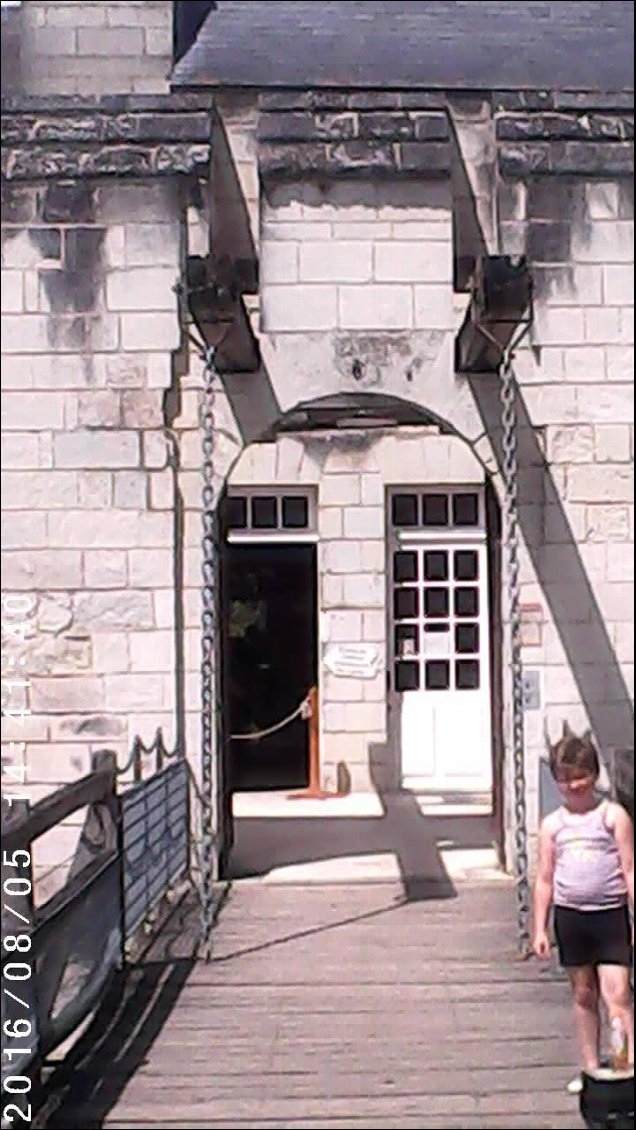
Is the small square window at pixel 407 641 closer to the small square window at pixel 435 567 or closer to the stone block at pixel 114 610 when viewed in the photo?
the small square window at pixel 435 567

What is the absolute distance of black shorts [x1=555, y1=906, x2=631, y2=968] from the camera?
1.00 meters

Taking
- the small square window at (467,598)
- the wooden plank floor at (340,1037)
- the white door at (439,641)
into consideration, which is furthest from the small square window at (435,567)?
the wooden plank floor at (340,1037)

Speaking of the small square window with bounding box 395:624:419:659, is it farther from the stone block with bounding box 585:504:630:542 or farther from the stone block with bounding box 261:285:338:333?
the stone block with bounding box 585:504:630:542

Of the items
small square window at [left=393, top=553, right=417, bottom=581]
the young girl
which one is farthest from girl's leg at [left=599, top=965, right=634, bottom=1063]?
small square window at [left=393, top=553, right=417, bottom=581]

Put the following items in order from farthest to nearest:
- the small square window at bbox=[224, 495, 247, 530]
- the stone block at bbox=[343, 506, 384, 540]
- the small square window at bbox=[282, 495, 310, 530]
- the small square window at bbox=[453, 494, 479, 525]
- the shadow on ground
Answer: the stone block at bbox=[343, 506, 384, 540], the small square window at bbox=[282, 495, 310, 530], the small square window at bbox=[224, 495, 247, 530], the small square window at bbox=[453, 494, 479, 525], the shadow on ground

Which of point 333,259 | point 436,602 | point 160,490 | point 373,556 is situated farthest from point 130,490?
point 373,556

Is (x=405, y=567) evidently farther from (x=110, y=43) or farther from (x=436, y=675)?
(x=110, y=43)

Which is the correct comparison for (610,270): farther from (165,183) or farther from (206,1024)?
(206,1024)

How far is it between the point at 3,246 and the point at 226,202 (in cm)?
16

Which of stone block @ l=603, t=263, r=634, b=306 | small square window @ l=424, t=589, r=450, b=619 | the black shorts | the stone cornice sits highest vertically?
the stone cornice

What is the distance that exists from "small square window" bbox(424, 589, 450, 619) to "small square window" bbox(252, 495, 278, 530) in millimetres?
397

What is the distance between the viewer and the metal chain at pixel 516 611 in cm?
102

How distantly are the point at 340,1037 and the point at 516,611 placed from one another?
42 centimetres

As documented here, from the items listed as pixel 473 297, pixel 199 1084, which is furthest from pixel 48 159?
pixel 199 1084
